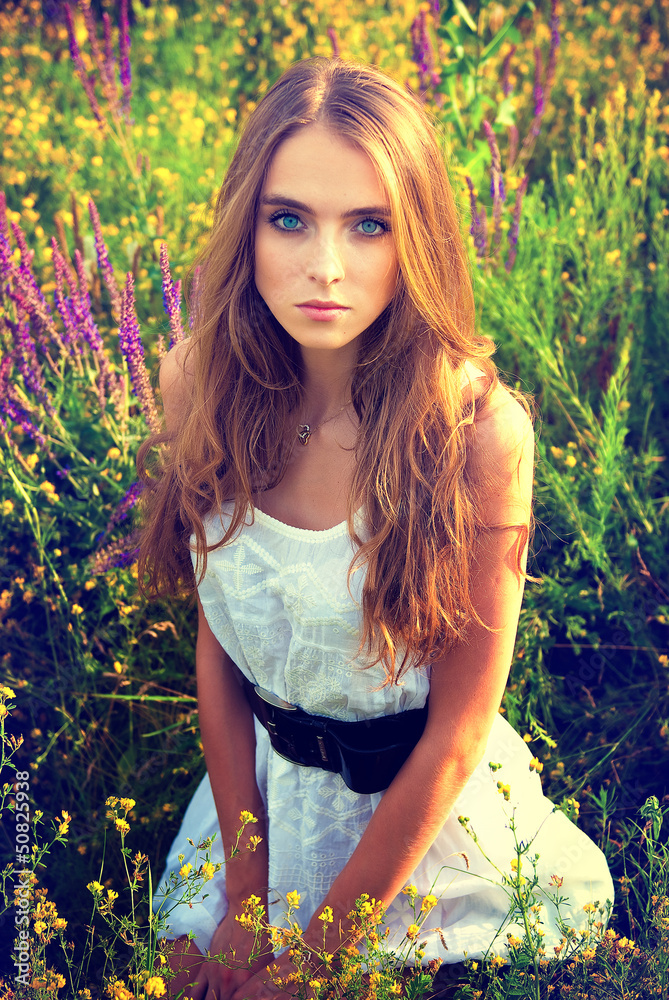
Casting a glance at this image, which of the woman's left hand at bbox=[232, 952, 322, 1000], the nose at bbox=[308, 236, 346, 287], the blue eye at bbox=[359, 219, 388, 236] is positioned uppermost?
the blue eye at bbox=[359, 219, 388, 236]

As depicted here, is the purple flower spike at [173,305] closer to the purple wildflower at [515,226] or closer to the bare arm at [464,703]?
the bare arm at [464,703]

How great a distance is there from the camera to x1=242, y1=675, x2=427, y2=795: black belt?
55.6 inches

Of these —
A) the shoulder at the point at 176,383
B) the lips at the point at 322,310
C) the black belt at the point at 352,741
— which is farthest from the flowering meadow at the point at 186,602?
the lips at the point at 322,310

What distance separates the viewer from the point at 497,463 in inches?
49.8

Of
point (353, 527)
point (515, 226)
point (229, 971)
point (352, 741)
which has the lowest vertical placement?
point (229, 971)

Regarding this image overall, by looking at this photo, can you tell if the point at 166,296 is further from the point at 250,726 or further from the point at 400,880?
the point at 400,880

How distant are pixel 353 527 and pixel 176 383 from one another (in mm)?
622

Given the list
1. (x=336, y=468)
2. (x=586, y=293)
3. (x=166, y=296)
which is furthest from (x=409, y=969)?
(x=586, y=293)

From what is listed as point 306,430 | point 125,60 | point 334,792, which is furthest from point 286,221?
point 125,60

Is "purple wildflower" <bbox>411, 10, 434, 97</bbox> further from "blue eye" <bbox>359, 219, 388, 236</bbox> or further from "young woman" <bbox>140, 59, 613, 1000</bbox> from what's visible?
"blue eye" <bbox>359, 219, 388, 236</bbox>

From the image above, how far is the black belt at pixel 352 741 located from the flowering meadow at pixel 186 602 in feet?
0.74

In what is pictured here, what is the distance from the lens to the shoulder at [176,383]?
1598 mm

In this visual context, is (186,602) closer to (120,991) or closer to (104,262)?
(104,262)

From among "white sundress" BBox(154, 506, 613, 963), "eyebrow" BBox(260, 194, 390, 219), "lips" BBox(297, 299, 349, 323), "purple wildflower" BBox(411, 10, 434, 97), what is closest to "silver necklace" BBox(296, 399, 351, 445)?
"white sundress" BBox(154, 506, 613, 963)
